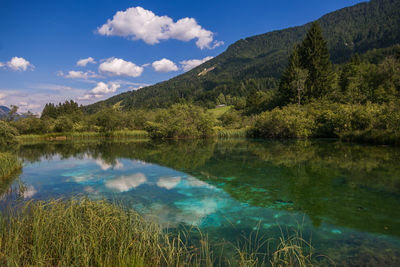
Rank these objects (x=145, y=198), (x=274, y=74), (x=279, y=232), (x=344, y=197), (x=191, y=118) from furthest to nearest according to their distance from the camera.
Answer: (x=274, y=74), (x=191, y=118), (x=145, y=198), (x=344, y=197), (x=279, y=232)

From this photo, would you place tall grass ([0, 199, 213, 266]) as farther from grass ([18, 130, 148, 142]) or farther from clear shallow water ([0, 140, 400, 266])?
grass ([18, 130, 148, 142])

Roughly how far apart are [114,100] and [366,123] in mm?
148524

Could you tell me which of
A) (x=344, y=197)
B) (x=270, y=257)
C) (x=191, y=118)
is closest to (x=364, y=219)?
(x=344, y=197)

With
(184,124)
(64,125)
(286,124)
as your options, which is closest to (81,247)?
(286,124)

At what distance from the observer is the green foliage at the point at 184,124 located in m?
38.2

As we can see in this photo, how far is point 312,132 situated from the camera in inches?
1195

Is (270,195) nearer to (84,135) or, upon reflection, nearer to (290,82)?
(290,82)

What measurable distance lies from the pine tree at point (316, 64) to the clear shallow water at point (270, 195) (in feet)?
105

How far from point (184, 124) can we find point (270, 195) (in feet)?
101

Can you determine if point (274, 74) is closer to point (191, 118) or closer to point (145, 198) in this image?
point (191, 118)

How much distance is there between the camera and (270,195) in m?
8.11

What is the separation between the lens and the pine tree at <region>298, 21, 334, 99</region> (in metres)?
42.4

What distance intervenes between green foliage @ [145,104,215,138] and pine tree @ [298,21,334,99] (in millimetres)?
20468

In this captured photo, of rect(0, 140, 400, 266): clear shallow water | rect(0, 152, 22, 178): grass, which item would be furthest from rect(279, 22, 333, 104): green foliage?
rect(0, 152, 22, 178): grass
